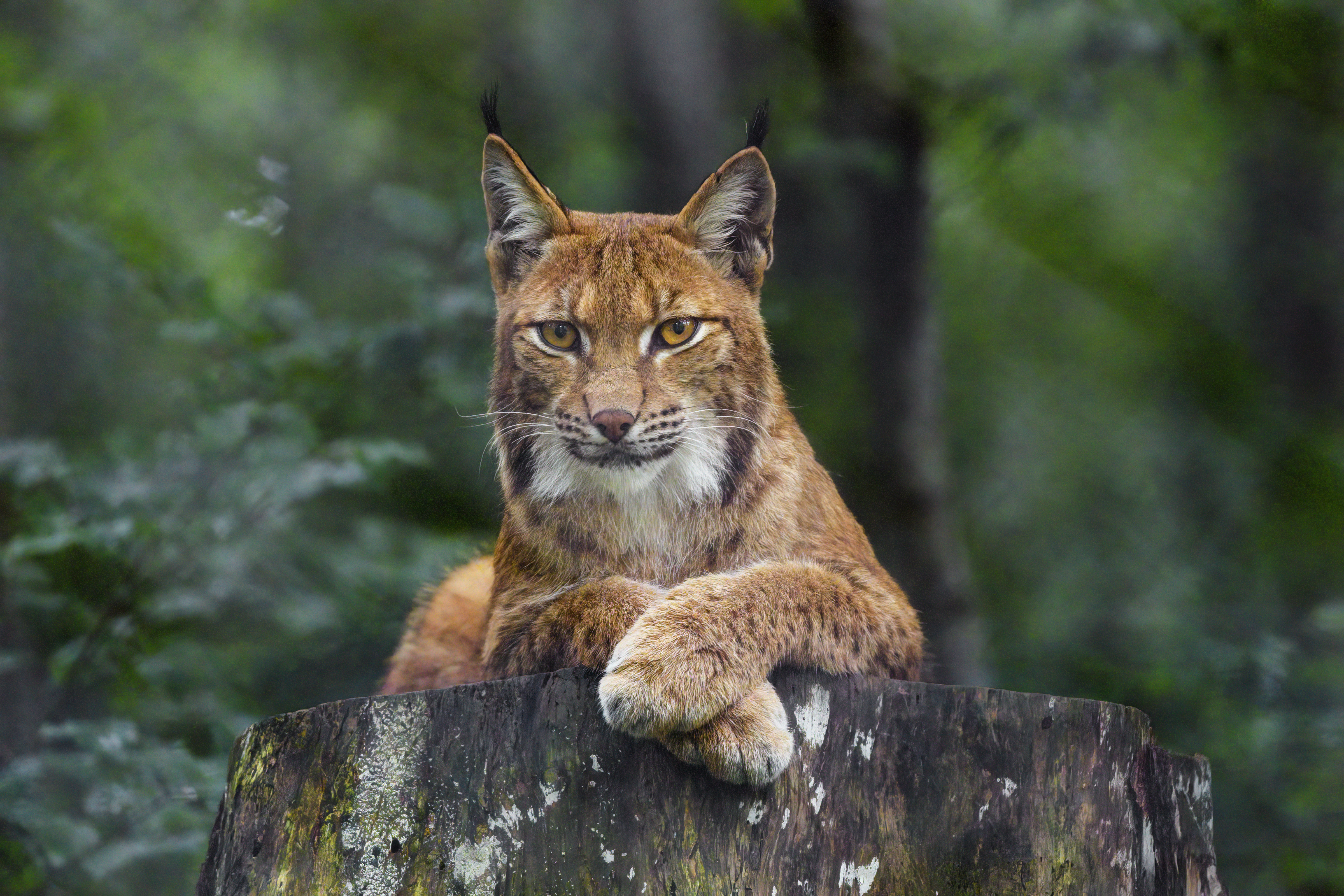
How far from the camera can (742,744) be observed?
2.65m

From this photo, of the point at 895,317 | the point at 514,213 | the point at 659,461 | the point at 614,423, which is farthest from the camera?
the point at 895,317

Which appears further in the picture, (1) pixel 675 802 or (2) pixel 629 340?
(2) pixel 629 340

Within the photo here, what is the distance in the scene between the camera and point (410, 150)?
790 cm

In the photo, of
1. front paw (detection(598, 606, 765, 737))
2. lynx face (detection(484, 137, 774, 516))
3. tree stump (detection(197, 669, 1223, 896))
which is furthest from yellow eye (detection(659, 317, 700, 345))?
tree stump (detection(197, 669, 1223, 896))

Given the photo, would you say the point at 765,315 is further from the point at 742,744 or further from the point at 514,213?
the point at 742,744

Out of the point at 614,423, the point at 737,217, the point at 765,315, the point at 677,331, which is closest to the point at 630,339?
the point at 677,331

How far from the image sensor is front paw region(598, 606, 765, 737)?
271 cm

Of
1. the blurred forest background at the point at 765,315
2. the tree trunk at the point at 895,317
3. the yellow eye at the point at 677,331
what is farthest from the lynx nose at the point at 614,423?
the tree trunk at the point at 895,317

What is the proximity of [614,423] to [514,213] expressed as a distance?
Result: 0.96 meters

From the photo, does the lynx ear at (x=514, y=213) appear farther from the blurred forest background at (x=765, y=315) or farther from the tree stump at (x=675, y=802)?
the blurred forest background at (x=765, y=315)

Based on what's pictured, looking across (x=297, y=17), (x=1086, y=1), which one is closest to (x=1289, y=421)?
(x=1086, y=1)

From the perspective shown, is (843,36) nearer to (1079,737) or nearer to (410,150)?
(410,150)

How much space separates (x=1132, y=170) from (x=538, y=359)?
6.22 metres

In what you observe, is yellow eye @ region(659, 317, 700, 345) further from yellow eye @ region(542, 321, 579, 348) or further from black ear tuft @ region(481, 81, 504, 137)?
black ear tuft @ region(481, 81, 504, 137)
